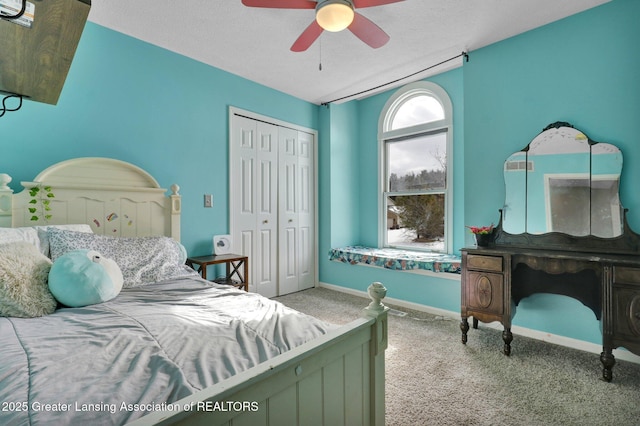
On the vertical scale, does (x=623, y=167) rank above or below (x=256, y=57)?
below

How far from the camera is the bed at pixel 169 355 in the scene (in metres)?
0.75

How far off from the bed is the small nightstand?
79 centimetres

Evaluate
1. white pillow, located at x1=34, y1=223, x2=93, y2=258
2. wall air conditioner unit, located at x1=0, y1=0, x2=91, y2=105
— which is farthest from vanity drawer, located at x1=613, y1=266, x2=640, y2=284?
white pillow, located at x1=34, y1=223, x2=93, y2=258

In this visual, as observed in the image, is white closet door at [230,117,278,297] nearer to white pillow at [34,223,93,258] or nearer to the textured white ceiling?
the textured white ceiling

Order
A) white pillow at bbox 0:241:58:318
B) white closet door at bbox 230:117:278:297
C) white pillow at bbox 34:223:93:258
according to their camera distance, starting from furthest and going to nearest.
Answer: white closet door at bbox 230:117:278:297 < white pillow at bbox 34:223:93:258 < white pillow at bbox 0:241:58:318

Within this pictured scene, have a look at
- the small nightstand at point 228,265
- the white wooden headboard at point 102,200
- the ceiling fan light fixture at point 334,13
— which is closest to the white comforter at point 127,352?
the white wooden headboard at point 102,200

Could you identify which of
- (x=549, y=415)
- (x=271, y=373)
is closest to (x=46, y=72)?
(x=271, y=373)

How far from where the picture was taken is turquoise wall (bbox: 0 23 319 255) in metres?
2.28

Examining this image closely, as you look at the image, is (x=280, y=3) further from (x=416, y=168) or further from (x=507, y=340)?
(x=507, y=340)

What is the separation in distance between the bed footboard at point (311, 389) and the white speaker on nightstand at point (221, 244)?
2.37 metres

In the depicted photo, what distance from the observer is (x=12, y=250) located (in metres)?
1.48

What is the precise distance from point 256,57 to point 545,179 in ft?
9.55

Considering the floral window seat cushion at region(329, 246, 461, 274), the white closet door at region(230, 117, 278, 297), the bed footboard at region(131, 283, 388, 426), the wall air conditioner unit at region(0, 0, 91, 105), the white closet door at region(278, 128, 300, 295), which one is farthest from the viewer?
the white closet door at region(278, 128, 300, 295)

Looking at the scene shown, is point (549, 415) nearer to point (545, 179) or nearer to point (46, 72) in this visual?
point (545, 179)
